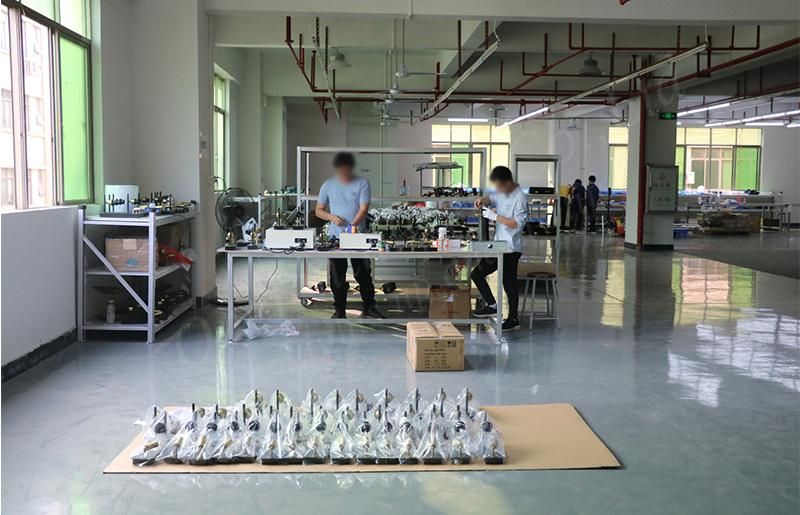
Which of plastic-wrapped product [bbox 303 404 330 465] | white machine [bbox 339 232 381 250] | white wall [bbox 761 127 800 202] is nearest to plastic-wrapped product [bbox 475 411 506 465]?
plastic-wrapped product [bbox 303 404 330 465]

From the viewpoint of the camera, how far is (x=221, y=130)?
11469 mm

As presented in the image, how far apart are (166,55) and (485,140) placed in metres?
14.4

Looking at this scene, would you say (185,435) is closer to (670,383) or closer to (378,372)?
(378,372)

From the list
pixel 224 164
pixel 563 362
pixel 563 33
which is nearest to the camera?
pixel 563 362

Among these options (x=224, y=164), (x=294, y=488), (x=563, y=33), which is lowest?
(x=294, y=488)

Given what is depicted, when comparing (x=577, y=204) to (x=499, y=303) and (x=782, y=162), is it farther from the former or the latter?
(x=499, y=303)

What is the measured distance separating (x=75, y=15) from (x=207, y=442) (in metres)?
3.73

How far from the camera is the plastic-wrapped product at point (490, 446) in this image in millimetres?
2928

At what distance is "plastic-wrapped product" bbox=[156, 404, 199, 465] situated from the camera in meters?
2.87

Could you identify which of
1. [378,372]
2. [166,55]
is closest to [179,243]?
[166,55]

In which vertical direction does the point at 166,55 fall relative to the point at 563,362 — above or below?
above

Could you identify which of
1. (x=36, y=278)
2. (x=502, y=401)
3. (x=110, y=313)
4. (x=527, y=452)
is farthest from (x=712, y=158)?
(x=36, y=278)

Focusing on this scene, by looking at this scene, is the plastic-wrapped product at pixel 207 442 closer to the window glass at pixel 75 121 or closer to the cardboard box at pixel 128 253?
the cardboard box at pixel 128 253

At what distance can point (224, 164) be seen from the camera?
11.5 metres
